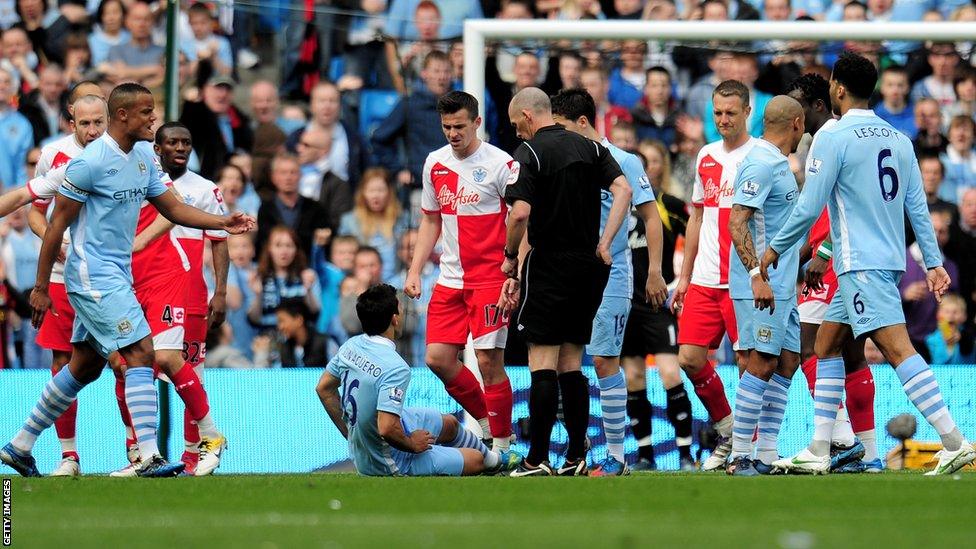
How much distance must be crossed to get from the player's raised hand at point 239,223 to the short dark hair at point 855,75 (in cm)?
350

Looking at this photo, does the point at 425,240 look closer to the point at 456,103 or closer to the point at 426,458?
the point at 456,103

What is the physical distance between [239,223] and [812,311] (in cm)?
383

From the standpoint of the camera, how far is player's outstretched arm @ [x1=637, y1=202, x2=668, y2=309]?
404 inches

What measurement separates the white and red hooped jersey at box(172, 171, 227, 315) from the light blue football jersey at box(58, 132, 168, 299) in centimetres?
152

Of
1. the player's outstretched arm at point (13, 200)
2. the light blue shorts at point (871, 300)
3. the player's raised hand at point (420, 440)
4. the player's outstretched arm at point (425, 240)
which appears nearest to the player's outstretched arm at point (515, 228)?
the player's raised hand at point (420, 440)

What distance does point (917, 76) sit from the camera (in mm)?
14078

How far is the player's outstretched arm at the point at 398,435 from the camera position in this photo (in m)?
Result: 9.38

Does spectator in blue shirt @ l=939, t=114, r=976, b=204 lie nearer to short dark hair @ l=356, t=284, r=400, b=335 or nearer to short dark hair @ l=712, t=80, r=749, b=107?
short dark hair @ l=712, t=80, r=749, b=107

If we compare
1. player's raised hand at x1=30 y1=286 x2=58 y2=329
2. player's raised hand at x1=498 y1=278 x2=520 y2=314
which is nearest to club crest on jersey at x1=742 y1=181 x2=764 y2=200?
player's raised hand at x1=498 y1=278 x2=520 y2=314

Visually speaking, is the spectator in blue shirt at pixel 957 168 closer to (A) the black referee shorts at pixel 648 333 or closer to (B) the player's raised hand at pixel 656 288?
(A) the black referee shorts at pixel 648 333

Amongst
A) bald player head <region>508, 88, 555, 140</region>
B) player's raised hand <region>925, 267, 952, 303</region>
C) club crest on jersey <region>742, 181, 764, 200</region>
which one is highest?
bald player head <region>508, 88, 555, 140</region>

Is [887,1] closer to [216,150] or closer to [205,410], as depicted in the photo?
[216,150]

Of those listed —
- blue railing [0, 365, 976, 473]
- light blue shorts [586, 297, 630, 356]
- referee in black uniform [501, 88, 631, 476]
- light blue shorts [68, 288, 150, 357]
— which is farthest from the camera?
blue railing [0, 365, 976, 473]

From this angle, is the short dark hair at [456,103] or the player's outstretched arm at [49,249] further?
the short dark hair at [456,103]
